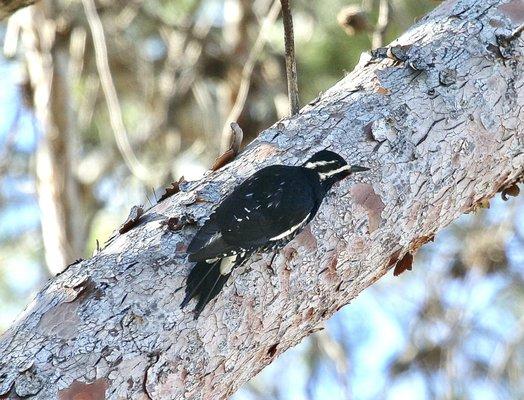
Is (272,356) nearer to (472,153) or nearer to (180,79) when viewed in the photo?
(472,153)

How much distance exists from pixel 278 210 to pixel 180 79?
2.81 meters

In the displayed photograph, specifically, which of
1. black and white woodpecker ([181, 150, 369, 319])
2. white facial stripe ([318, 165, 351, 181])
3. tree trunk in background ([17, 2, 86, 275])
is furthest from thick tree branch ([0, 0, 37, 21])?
tree trunk in background ([17, 2, 86, 275])

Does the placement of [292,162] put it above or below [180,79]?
above

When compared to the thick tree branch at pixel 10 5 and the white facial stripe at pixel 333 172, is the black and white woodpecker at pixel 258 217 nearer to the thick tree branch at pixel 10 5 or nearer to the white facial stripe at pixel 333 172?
the white facial stripe at pixel 333 172

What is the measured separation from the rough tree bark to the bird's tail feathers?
0.06 ft

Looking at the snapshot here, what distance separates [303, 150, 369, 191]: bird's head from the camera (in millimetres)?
1896

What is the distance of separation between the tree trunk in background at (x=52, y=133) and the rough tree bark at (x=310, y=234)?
2051 millimetres

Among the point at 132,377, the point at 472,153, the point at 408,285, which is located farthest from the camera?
the point at 408,285

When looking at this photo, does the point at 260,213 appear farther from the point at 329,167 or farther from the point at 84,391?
the point at 84,391

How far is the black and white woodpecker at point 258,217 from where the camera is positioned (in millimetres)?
1772

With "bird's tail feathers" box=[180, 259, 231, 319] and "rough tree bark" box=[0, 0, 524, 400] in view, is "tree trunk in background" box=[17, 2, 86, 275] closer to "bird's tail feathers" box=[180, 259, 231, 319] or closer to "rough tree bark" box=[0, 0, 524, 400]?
"rough tree bark" box=[0, 0, 524, 400]

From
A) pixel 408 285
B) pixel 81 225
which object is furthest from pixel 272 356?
pixel 408 285

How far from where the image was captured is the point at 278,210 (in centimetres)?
190

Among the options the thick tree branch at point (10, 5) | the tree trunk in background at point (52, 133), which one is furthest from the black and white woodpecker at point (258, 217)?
the tree trunk in background at point (52, 133)
